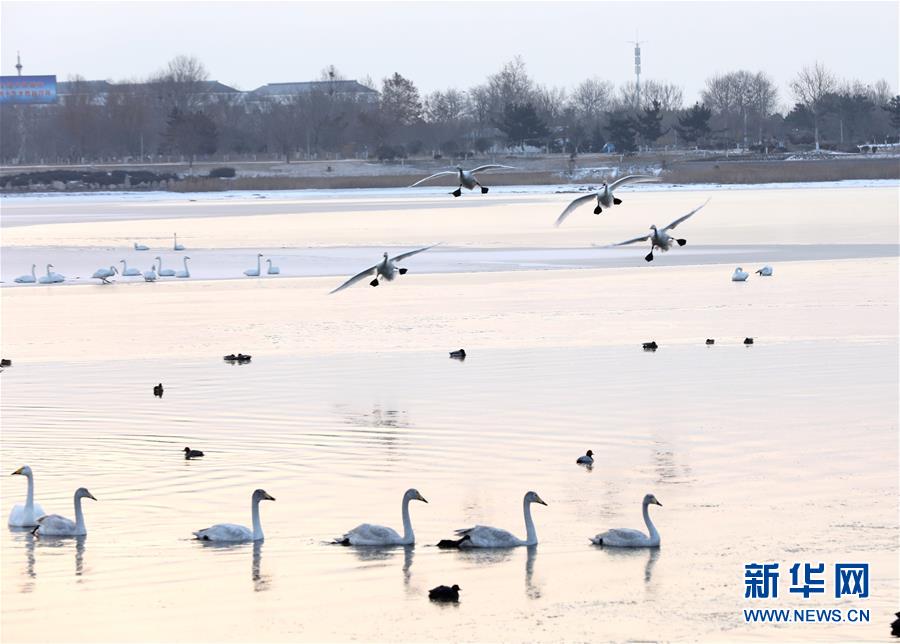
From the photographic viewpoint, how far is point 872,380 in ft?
74.1

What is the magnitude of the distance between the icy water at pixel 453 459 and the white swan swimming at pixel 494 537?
182mm

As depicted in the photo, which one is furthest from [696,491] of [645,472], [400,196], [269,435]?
[400,196]

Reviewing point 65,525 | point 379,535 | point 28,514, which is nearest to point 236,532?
point 379,535

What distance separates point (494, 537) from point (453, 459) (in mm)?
3605

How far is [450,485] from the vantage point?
1652cm

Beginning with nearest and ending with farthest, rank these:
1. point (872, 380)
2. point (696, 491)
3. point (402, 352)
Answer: point (696, 491)
point (872, 380)
point (402, 352)

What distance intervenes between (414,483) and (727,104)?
144 meters

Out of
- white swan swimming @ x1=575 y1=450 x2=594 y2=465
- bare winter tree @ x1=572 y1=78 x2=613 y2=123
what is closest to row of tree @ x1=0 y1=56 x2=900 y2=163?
bare winter tree @ x1=572 y1=78 x2=613 y2=123

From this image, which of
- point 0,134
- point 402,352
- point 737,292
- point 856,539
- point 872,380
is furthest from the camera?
point 0,134

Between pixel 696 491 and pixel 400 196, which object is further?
pixel 400 196

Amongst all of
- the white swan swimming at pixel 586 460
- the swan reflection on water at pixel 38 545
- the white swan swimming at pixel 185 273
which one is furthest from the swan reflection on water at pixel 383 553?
the white swan swimming at pixel 185 273

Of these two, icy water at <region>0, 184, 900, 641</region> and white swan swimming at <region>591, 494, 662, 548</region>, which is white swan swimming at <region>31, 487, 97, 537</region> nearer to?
icy water at <region>0, 184, 900, 641</region>

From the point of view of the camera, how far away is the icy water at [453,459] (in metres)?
12.7

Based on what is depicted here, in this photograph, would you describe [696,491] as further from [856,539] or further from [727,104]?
[727,104]
